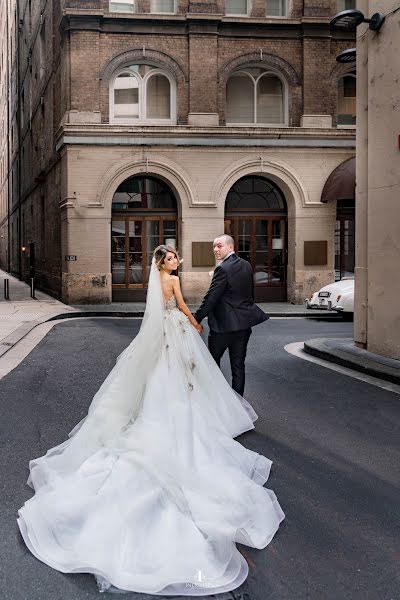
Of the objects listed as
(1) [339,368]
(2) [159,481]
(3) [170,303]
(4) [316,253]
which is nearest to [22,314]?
(4) [316,253]

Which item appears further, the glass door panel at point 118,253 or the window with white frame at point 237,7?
the glass door panel at point 118,253

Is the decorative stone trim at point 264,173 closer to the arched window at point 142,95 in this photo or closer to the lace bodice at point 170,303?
the arched window at point 142,95

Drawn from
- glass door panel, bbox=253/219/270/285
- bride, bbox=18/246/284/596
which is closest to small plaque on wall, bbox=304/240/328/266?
glass door panel, bbox=253/219/270/285

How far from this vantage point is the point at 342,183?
66.4 feet

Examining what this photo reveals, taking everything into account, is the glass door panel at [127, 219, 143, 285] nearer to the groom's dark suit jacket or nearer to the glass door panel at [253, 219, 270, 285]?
the glass door panel at [253, 219, 270, 285]

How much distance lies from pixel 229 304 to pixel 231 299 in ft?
0.19

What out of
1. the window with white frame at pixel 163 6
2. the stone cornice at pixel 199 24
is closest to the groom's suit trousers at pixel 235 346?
the stone cornice at pixel 199 24

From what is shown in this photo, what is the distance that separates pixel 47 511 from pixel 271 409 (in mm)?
3694

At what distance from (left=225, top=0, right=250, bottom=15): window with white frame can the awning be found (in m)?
6.35

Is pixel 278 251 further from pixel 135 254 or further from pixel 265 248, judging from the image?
pixel 135 254

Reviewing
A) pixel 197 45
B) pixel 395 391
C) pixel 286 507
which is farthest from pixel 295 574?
pixel 197 45

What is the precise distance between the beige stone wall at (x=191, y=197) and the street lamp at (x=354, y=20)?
11418 millimetres

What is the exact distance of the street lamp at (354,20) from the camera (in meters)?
9.19

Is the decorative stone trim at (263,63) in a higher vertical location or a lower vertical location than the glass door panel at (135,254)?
higher
